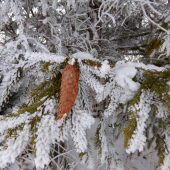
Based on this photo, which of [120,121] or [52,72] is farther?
[120,121]

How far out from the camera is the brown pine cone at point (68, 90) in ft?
2.08

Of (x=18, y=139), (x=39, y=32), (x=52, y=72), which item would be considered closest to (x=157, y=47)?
(x=52, y=72)

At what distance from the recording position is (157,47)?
1658 mm

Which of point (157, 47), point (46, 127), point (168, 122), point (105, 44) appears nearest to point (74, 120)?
point (46, 127)

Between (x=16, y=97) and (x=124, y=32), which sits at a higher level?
(x=124, y=32)

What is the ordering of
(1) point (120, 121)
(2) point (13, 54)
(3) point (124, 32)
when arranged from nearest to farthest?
(2) point (13, 54) → (1) point (120, 121) → (3) point (124, 32)

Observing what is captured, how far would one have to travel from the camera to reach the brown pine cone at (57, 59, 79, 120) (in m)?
0.63

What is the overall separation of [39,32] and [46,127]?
2314 millimetres

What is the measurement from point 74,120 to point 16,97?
84 cm

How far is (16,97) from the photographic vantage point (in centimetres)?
120

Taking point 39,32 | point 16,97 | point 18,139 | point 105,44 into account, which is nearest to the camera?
point 18,139

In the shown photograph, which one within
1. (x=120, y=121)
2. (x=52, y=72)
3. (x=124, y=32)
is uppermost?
(x=124, y=32)

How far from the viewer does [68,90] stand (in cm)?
65

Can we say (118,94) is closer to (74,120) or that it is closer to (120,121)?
(74,120)
